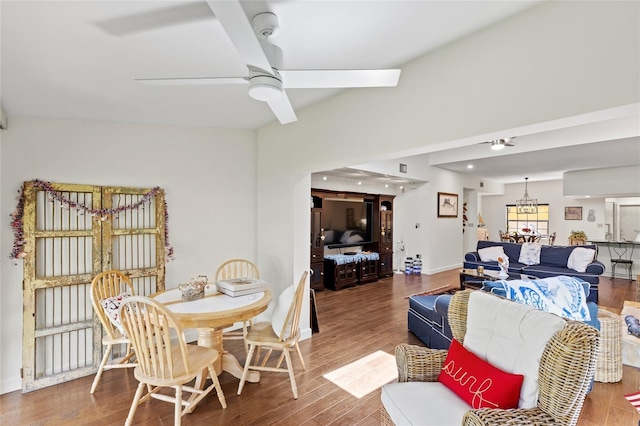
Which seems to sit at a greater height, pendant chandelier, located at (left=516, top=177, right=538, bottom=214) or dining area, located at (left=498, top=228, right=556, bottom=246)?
pendant chandelier, located at (left=516, top=177, right=538, bottom=214)

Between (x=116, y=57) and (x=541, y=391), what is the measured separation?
3.12 meters

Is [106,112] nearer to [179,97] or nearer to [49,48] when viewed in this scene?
[179,97]

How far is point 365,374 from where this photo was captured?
289 centimetres

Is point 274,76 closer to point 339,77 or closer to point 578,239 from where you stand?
point 339,77

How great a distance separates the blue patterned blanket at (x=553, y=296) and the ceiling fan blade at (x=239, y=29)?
252 centimetres

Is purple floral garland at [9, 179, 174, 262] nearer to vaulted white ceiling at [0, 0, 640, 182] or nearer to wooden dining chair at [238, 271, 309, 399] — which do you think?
vaulted white ceiling at [0, 0, 640, 182]

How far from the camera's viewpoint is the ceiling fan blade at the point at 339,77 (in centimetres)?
162

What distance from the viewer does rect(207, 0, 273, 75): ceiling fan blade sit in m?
1.10

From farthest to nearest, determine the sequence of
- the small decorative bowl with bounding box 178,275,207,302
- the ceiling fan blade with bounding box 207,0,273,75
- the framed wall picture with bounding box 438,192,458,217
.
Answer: the framed wall picture with bounding box 438,192,458,217
the small decorative bowl with bounding box 178,275,207,302
the ceiling fan blade with bounding box 207,0,273,75

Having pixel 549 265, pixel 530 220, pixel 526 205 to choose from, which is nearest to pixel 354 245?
pixel 549 265

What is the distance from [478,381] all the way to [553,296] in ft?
4.64

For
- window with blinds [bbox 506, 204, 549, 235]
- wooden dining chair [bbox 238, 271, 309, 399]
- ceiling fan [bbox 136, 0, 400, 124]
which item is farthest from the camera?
window with blinds [bbox 506, 204, 549, 235]

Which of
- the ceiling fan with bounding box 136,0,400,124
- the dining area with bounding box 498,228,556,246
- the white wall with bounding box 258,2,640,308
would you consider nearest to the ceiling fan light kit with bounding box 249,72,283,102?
the ceiling fan with bounding box 136,0,400,124

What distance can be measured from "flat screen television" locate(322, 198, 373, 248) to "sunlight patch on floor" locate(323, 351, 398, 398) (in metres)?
3.32
